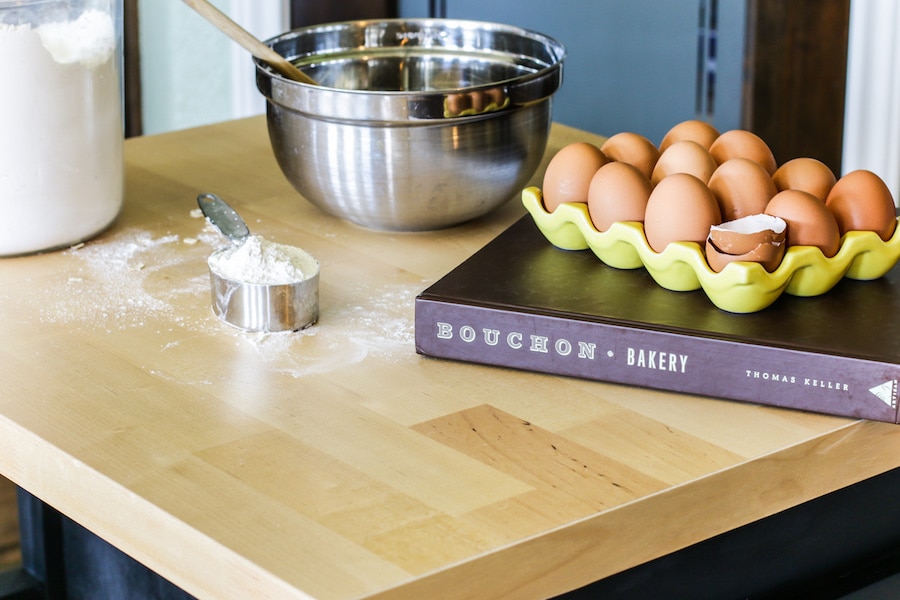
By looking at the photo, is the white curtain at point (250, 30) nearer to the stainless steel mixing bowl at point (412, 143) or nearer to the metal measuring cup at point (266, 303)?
the stainless steel mixing bowl at point (412, 143)

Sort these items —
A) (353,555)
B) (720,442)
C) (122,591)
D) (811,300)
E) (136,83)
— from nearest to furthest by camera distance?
(353,555)
(720,442)
(811,300)
(122,591)
(136,83)

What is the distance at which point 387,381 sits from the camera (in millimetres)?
854

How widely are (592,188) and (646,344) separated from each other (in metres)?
Answer: 0.18

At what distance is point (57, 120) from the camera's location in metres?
1.01

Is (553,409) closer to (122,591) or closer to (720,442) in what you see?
(720,442)

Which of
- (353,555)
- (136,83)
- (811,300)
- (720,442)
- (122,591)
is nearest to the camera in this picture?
(353,555)

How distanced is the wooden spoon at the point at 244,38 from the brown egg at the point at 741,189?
15.7 inches

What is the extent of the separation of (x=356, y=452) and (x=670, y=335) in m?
0.23

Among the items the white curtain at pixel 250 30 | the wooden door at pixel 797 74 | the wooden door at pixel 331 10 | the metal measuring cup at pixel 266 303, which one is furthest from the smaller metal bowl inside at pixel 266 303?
the wooden door at pixel 331 10

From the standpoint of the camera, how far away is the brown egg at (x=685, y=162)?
A: 37.7 inches

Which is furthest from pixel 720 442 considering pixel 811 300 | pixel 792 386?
pixel 811 300

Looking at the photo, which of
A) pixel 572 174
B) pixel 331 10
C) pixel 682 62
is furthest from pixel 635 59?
pixel 572 174

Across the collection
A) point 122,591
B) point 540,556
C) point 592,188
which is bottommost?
point 122,591

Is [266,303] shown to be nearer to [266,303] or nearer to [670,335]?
[266,303]
